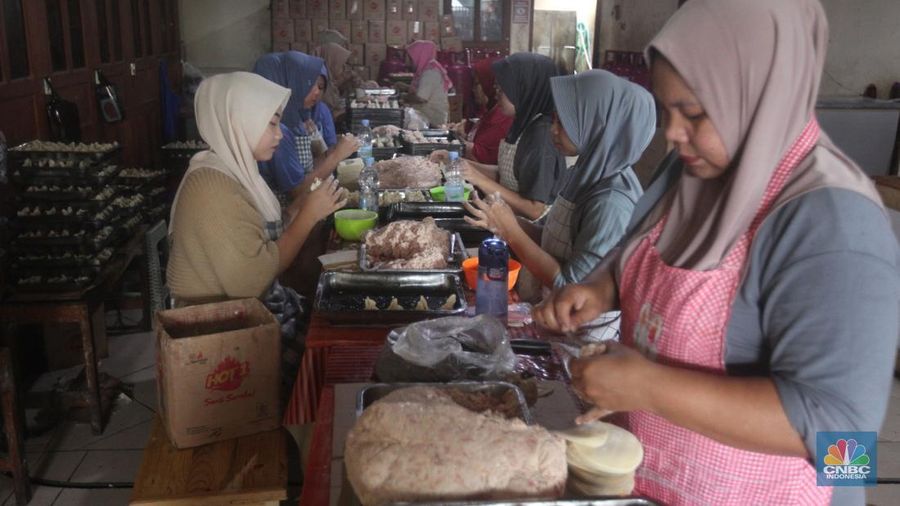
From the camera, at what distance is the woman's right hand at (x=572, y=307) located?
1.55 m

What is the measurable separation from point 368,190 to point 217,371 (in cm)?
171

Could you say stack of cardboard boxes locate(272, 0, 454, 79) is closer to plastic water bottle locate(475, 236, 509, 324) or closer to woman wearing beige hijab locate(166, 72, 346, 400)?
woman wearing beige hijab locate(166, 72, 346, 400)

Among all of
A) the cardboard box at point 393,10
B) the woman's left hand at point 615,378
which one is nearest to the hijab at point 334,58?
the cardboard box at point 393,10

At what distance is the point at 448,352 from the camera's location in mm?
1731

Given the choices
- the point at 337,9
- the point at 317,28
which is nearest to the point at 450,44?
the point at 337,9

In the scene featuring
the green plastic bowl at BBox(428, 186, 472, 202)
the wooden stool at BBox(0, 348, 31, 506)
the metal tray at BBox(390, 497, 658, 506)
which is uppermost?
the metal tray at BBox(390, 497, 658, 506)

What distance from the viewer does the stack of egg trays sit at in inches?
131

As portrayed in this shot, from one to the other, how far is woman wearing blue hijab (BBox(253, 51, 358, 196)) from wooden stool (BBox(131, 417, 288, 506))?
224 centimetres

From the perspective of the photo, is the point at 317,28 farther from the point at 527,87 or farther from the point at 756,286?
the point at 756,286

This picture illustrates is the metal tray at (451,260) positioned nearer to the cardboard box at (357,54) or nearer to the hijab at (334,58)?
the hijab at (334,58)

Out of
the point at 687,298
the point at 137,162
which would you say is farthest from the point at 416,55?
the point at 687,298

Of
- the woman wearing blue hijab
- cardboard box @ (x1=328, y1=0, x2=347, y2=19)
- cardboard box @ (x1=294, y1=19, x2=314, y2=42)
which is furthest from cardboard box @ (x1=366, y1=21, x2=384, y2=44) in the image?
the woman wearing blue hijab

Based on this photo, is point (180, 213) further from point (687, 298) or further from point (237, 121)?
point (687, 298)

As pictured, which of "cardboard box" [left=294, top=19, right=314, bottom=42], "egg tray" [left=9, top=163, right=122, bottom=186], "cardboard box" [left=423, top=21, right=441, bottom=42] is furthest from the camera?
"cardboard box" [left=423, top=21, right=441, bottom=42]
